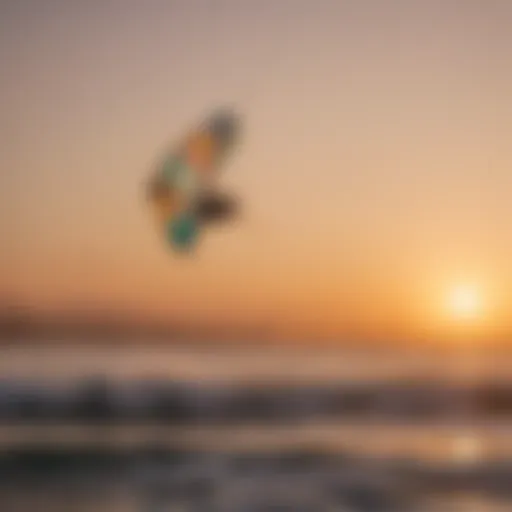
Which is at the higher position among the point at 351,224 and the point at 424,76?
the point at 424,76

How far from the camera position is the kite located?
1.45 meters

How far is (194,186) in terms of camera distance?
1.45 m

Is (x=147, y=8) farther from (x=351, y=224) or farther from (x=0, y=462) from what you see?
(x=0, y=462)

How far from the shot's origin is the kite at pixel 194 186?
1447 mm

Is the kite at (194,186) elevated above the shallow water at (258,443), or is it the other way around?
the kite at (194,186)

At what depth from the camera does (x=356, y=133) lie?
4.83 ft

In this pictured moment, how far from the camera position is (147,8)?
1.49 metres

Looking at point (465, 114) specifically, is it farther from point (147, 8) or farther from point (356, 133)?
point (147, 8)

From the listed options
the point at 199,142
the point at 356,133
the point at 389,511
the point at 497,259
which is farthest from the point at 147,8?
the point at 389,511

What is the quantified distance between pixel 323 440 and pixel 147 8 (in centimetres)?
68

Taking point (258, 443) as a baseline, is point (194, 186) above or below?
above

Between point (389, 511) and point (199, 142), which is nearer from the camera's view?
point (389, 511)

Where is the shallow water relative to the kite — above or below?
below

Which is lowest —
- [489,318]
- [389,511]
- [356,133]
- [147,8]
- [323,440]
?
[389,511]
